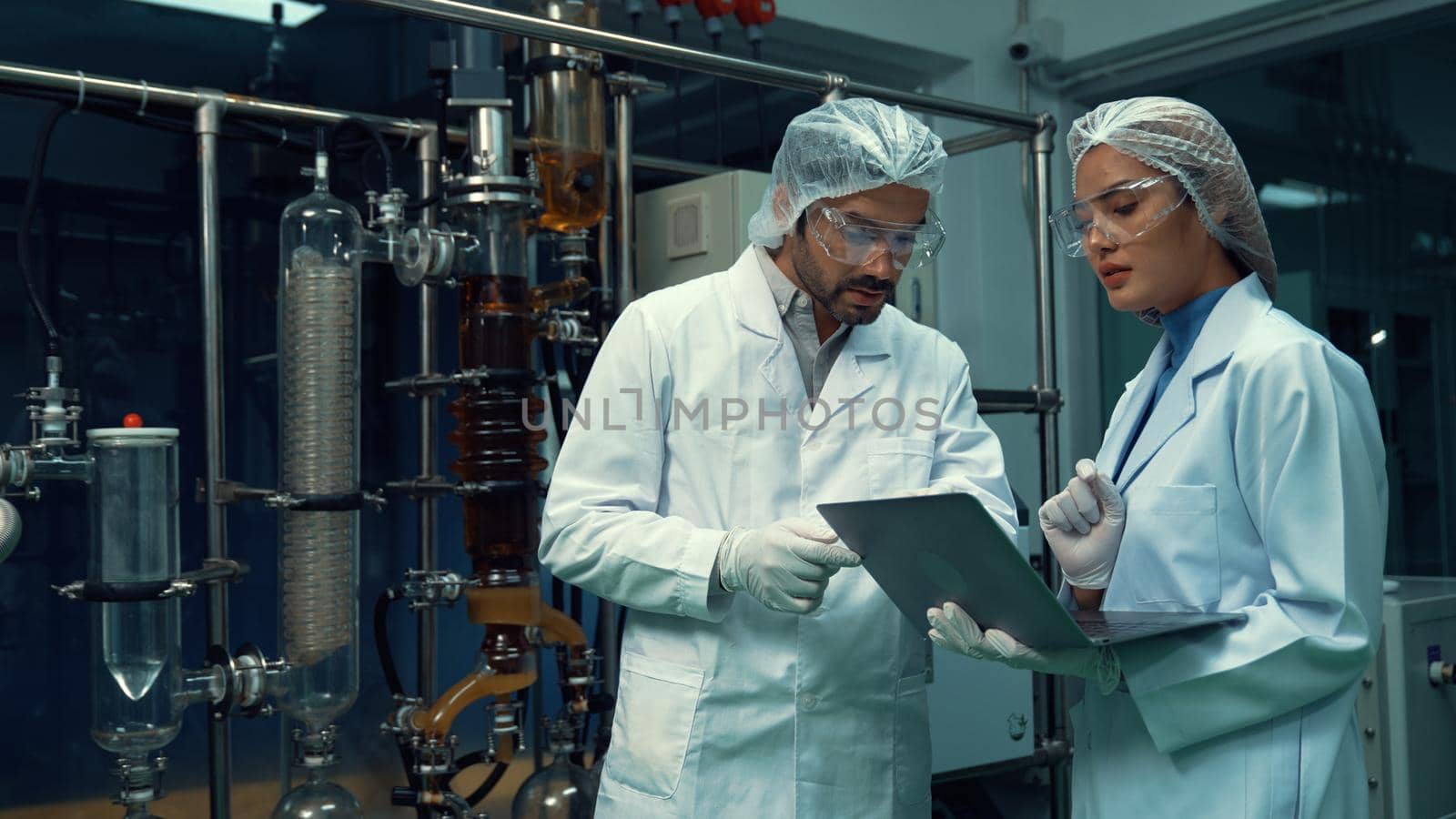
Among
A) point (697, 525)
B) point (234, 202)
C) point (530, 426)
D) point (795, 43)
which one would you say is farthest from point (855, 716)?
point (795, 43)

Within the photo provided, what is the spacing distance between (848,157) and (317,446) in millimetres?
810

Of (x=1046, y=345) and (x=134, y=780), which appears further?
(x=1046, y=345)

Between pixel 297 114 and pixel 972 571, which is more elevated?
pixel 297 114

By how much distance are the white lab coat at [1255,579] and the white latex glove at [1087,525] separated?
0.03 metres

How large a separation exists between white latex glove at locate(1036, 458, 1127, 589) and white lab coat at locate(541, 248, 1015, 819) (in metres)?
0.16

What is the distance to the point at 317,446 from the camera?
1.73m

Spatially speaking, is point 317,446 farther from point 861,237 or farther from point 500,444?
point 861,237

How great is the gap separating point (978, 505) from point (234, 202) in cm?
171

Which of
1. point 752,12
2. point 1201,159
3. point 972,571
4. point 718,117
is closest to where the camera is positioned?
point 972,571

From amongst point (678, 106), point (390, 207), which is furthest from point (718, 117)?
point (390, 207)

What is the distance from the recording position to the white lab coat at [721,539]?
140 centimetres

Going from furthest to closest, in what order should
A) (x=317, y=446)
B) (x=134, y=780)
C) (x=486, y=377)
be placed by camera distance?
(x=486, y=377) < (x=317, y=446) < (x=134, y=780)

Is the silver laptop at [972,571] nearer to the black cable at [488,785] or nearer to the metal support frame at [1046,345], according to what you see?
the black cable at [488,785]

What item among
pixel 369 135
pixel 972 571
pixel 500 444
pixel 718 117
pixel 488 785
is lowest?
pixel 488 785
